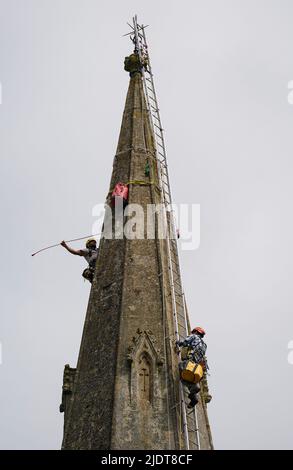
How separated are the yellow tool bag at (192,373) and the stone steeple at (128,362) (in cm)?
62

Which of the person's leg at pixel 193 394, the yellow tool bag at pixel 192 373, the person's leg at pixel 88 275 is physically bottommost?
the person's leg at pixel 193 394

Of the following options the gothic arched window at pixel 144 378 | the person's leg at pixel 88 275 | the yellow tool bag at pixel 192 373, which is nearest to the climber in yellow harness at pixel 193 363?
the yellow tool bag at pixel 192 373

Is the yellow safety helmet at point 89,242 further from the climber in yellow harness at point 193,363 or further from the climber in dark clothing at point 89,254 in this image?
the climber in yellow harness at point 193,363

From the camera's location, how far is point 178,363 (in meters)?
19.6

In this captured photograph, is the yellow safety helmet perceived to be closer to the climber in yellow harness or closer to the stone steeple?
the stone steeple

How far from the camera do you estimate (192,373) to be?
18375 millimetres

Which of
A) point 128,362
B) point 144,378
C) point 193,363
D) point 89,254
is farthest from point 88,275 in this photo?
point 193,363

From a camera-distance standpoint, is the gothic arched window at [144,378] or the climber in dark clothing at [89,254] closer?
the gothic arched window at [144,378]

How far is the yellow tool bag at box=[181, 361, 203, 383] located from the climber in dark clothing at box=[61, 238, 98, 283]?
5.28m

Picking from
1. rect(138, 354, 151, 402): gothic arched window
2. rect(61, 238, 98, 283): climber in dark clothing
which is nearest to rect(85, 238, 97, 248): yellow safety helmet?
rect(61, 238, 98, 283): climber in dark clothing

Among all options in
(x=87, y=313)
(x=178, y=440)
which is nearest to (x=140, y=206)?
(x=87, y=313)

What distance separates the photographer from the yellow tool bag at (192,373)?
18375mm

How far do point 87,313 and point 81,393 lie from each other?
2.67 metres

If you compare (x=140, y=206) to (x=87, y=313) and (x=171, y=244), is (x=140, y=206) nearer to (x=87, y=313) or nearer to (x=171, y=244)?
(x=171, y=244)
